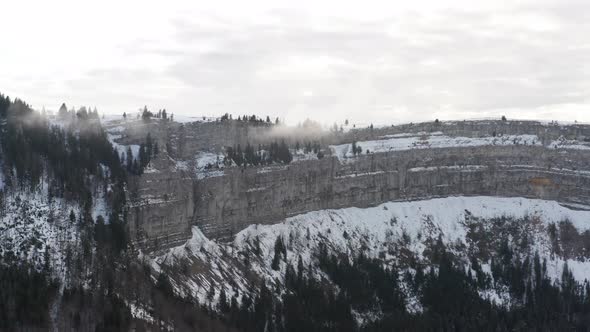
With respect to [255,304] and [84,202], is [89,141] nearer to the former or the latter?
[84,202]

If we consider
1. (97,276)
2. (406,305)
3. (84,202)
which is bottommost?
(406,305)

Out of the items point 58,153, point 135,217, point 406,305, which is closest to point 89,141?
point 58,153

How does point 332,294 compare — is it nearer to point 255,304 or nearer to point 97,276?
point 255,304

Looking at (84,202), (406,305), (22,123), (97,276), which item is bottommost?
(406,305)

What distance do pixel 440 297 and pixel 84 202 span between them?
81.1m

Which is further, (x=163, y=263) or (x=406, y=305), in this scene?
(x=406, y=305)

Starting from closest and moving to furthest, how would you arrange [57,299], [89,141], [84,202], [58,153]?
[57,299] < [84,202] < [58,153] < [89,141]

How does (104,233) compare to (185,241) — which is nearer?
(104,233)

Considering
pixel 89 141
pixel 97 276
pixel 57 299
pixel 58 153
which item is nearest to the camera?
pixel 57 299

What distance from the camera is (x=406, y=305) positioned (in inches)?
7643

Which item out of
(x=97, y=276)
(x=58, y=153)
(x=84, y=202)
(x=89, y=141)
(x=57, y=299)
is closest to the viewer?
(x=57, y=299)

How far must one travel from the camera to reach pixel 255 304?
582 feet

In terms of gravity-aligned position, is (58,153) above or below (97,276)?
above

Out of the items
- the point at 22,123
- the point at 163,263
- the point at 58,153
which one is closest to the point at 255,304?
the point at 163,263
